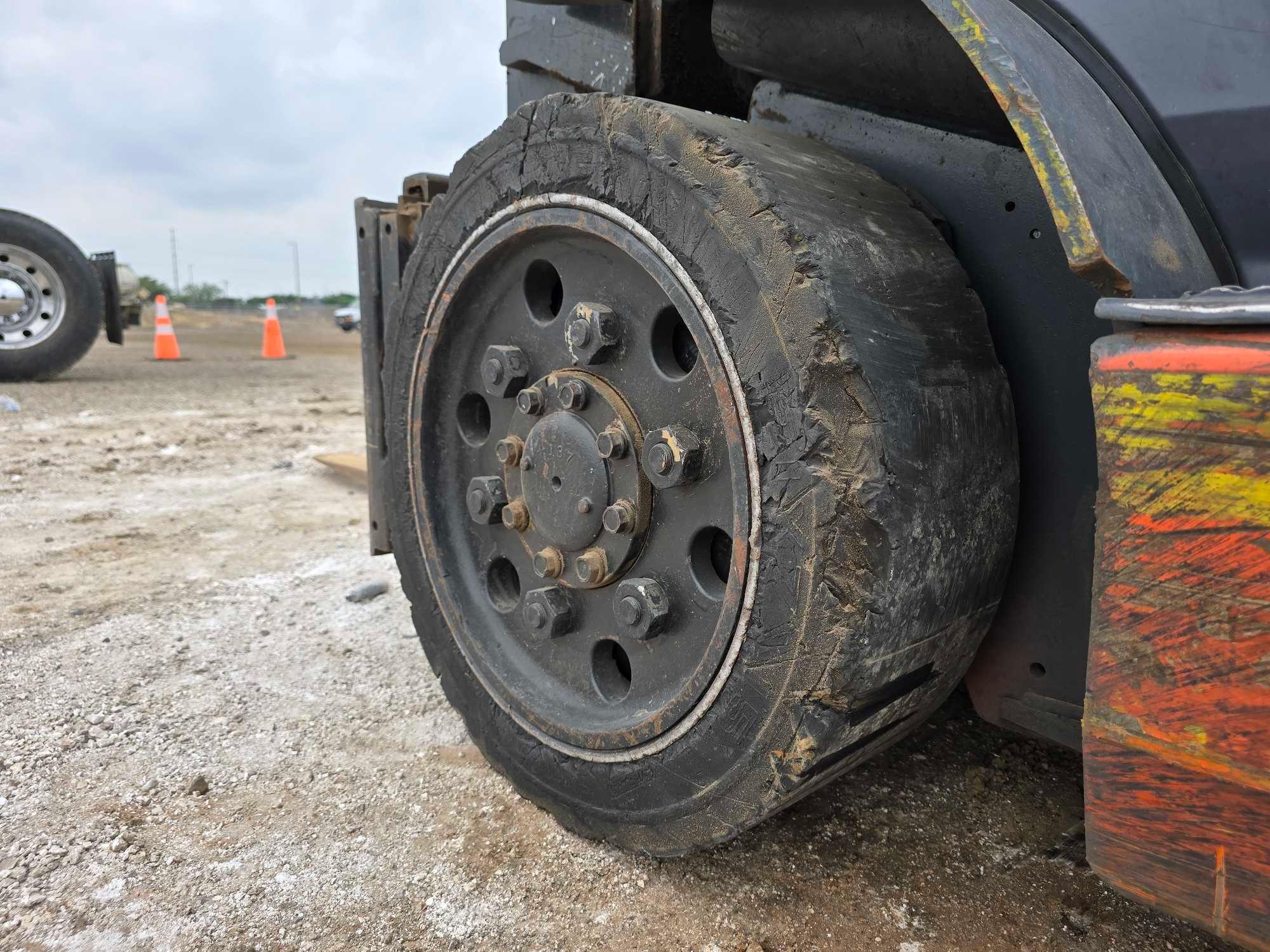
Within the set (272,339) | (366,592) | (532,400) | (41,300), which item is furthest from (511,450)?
(272,339)

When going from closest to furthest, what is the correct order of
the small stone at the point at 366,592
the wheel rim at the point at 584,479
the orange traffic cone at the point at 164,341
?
the wheel rim at the point at 584,479 < the small stone at the point at 366,592 < the orange traffic cone at the point at 164,341

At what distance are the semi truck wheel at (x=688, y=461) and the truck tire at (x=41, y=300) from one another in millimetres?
7125

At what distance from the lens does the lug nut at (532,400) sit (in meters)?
1.65

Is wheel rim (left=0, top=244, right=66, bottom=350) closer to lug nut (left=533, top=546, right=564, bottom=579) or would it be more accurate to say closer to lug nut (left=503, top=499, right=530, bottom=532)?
lug nut (left=503, top=499, right=530, bottom=532)

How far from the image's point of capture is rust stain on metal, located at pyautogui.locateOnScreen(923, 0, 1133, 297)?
89 cm

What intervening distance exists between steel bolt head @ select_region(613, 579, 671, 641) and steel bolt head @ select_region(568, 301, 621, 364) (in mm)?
401

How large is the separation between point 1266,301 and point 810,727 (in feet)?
2.36

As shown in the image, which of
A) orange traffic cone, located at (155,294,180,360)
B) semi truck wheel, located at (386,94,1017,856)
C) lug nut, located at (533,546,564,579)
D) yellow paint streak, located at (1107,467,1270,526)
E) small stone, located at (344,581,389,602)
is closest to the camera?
yellow paint streak, located at (1107,467,1270,526)

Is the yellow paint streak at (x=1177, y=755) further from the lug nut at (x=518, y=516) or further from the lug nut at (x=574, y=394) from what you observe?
the lug nut at (x=518, y=516)

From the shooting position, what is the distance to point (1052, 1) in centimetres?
109

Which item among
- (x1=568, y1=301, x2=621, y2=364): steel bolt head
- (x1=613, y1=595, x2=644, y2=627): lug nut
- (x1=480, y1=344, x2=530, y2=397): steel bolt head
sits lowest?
(x1=613, y1=595, x2=644, y2=627): lug nut

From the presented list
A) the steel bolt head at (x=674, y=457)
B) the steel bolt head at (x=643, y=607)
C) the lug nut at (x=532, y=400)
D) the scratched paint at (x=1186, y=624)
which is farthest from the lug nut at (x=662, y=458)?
the scratched paint at (x=1186, y=624)

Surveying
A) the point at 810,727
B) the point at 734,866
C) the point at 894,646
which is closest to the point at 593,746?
the point at 734,866

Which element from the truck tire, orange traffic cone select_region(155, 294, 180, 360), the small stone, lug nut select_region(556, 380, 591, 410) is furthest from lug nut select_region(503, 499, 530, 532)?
orange traffic cone select_region(155, 294, 180, 360)
